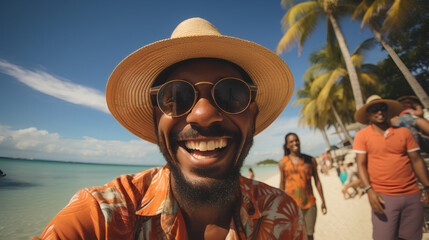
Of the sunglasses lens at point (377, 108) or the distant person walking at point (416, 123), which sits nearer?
the sunglasses lens at point (377, 108)

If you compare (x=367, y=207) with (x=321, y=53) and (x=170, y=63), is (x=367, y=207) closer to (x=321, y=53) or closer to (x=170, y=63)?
(x=170, y=63)

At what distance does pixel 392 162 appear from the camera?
275 centimetres

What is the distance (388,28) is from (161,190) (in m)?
12.6

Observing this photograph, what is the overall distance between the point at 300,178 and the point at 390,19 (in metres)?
10.0

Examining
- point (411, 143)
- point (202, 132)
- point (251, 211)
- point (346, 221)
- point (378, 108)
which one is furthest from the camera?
point (346, 221)

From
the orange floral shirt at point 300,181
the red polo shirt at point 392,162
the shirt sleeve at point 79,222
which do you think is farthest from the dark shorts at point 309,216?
the shirt sleeve at point 79,222

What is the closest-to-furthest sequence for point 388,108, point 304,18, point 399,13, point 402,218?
point 402,218 → point 388,108 → point 399,13 → point 304,18

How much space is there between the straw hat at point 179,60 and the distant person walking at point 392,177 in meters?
2.22

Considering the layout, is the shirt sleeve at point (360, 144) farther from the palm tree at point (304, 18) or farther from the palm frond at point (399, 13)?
the palm tree at point (304, 18)

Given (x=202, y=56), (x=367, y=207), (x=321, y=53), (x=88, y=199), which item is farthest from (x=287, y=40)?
(x=88, y=199)

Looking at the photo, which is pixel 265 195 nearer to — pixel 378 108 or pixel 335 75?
pixel 378 108

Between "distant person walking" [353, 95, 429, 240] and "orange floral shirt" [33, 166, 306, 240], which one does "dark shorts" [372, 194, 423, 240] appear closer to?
"distant person walking" [353, 95, 429, 240]

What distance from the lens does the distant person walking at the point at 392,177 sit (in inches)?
102

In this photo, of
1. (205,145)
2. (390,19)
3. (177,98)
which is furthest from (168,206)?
(390,19)
